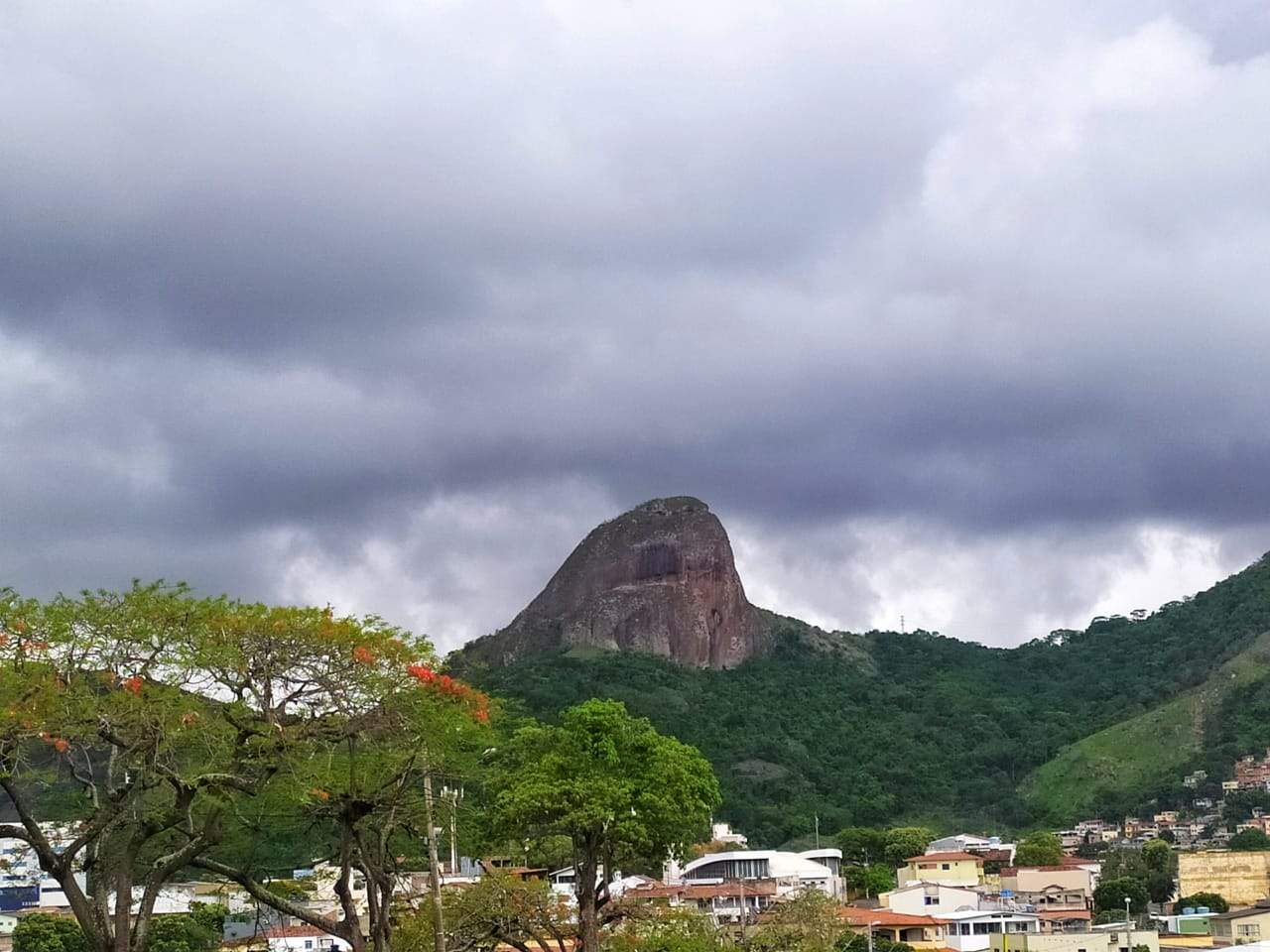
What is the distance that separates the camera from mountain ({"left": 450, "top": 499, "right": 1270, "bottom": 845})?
112125 mm

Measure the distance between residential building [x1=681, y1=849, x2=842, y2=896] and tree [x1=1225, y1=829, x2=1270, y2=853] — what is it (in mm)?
27863

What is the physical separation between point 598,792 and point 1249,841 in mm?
70878

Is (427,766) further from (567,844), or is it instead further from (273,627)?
(567,844)

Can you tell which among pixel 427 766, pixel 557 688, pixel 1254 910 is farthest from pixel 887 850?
pixel 427 766

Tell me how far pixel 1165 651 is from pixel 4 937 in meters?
118

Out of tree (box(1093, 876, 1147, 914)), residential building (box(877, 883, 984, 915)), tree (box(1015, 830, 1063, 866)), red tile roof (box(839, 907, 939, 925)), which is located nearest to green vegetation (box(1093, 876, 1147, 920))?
tree (box(1093, 876, 1147, 914))

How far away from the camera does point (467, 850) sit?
111 feet

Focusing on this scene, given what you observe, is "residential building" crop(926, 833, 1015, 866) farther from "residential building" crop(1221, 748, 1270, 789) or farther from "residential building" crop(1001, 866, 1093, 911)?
"residential building" crop(1221, 748, 1270, 789)

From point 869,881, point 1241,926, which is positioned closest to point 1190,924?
point 1241,926

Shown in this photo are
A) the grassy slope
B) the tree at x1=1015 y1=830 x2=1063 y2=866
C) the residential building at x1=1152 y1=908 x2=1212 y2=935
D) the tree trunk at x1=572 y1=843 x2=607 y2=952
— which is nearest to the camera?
the tree trunk at x1=572 y1=843 x2=607 y2=952

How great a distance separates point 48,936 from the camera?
166 ft

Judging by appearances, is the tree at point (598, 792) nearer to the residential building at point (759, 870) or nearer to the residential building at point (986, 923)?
the residential building at point (986, 923)

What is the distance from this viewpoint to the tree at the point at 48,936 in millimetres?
50000

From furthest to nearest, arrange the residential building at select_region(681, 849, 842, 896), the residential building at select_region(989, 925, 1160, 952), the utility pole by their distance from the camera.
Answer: the residential building at select_region(681, 849, 842, 896)
the residential building at select_region(989, 925, 1160, 952)
the utility pole
